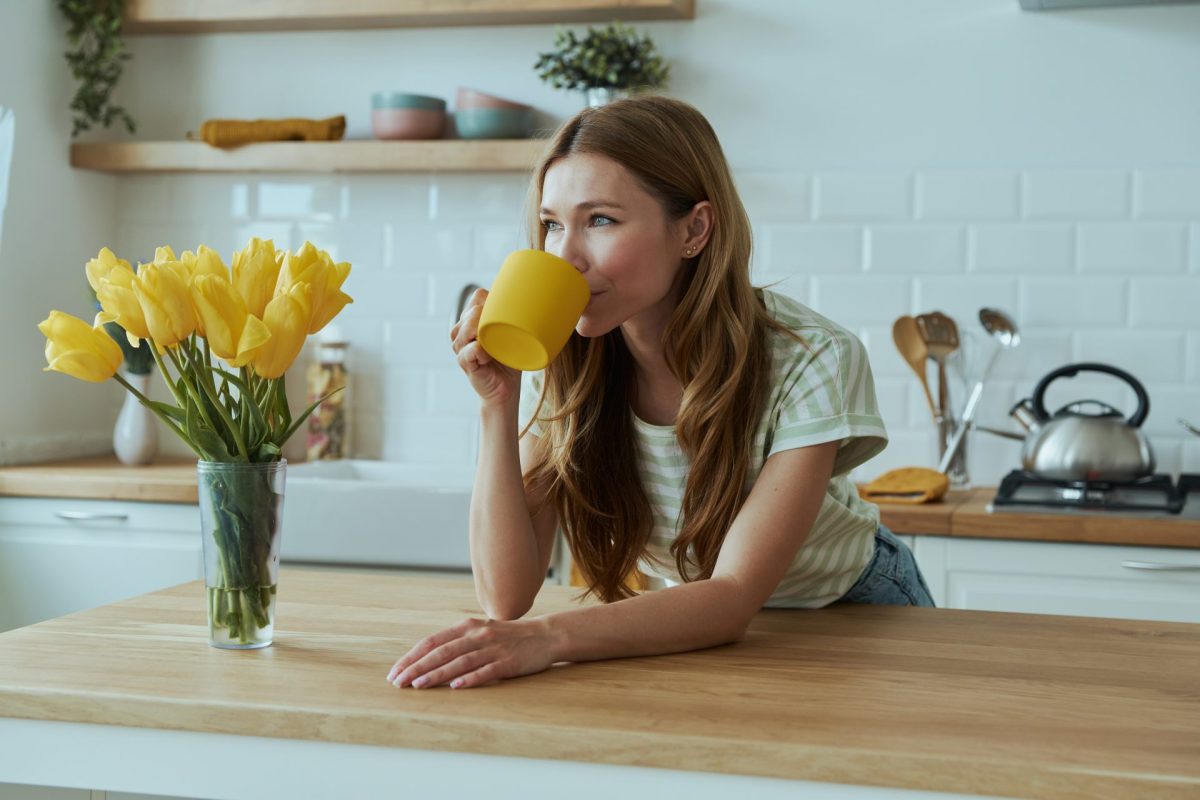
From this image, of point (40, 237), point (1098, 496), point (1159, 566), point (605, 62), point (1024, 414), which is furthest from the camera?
point (40, 237)

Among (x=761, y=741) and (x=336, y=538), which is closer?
(x=761, y=741)

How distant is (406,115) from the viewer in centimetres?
312

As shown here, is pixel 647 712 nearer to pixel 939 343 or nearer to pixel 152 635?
pixel 152 635

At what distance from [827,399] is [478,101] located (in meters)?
1.92

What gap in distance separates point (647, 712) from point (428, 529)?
1666mm

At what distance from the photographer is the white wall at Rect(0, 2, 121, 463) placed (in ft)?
10.1

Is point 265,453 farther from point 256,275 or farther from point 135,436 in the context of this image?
point 135,436

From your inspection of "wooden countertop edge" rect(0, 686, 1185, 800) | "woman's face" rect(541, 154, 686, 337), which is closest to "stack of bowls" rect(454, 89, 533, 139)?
"woman's face" rect(541, 154, 686, 337)

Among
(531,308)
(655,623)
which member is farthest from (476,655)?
(531,308)

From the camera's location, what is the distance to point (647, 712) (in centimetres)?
98

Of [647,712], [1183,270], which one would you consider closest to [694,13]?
[1183,270]

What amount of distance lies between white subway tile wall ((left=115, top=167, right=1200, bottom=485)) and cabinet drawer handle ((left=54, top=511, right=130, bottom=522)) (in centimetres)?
70

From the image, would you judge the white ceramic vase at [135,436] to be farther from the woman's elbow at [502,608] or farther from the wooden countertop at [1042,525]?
the woman's elbow at [502,608]

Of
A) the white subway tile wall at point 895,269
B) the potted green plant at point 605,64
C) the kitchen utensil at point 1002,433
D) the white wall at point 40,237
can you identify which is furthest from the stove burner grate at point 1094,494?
the white wall at point 40,237
